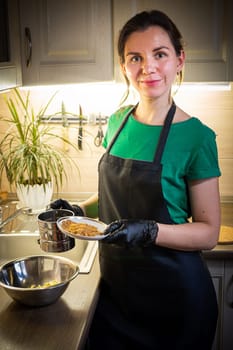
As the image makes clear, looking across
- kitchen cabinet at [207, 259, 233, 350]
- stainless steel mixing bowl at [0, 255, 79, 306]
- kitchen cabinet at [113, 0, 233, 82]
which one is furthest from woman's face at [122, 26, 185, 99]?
kitchen cabinet at [207, 259, 233, 350]

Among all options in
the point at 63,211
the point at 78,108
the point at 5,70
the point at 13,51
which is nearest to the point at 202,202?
the point at 63,211

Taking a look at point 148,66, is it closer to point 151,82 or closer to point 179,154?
point 151,82

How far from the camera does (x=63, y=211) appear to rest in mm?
1540

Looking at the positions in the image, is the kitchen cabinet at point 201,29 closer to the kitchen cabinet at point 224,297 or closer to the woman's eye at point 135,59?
the woman's eye at point 135,59

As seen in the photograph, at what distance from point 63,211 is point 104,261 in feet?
0.67

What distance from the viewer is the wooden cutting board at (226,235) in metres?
1.76

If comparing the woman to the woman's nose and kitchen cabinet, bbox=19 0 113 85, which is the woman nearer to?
the woman's nose

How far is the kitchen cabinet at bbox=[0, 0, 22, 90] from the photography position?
158 cm

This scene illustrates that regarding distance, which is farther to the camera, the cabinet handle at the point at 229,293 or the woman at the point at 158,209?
the cabinet handle at the point at 229,293

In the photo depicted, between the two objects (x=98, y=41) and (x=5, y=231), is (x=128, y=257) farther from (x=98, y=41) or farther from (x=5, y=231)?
(x=98, y=41)

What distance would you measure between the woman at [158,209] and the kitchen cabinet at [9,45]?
38cm

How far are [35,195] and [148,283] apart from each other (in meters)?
0.74

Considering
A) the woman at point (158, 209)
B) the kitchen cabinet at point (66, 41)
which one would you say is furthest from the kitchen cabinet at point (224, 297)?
the kitchen cabinet at point (66, 41)

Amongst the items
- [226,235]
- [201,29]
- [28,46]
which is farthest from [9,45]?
[226,235]
